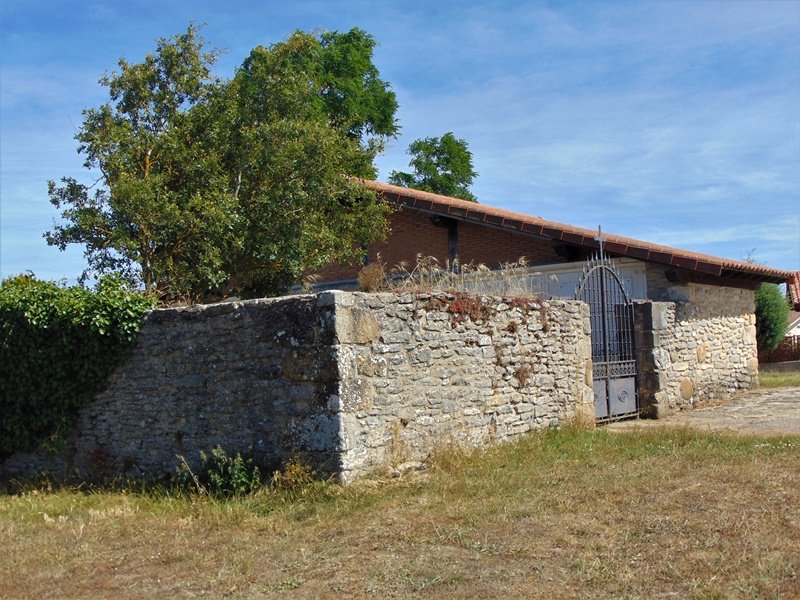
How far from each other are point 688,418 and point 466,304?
5198 mm

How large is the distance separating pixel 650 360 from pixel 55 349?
28.2 ft

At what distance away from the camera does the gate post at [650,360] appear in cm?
1280

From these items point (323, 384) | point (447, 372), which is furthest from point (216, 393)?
point (447, 372)

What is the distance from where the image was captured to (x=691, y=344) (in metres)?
14.2

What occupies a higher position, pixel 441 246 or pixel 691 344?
pixel 441 246

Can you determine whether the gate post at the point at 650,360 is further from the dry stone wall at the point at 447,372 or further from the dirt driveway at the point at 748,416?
the dry stone wall at the point at 447,372

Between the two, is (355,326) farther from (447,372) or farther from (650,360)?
(650,360)

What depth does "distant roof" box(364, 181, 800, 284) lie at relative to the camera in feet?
44.5

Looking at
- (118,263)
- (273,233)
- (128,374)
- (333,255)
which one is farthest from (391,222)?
(128,374)

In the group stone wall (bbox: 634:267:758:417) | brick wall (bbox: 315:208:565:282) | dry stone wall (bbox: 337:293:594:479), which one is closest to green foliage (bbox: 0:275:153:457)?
dry stone wall (bbox: 337:293:594:479)

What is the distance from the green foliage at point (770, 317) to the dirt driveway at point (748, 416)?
10.8m

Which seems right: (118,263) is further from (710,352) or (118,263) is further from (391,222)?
(710,352)

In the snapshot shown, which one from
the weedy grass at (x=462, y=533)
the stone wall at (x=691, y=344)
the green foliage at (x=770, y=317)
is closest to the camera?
the weedy grass at (x=462, y=533)

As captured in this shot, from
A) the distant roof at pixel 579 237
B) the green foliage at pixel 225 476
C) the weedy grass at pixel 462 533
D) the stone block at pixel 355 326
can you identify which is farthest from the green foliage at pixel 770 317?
the green foliage at pixel 225 476
